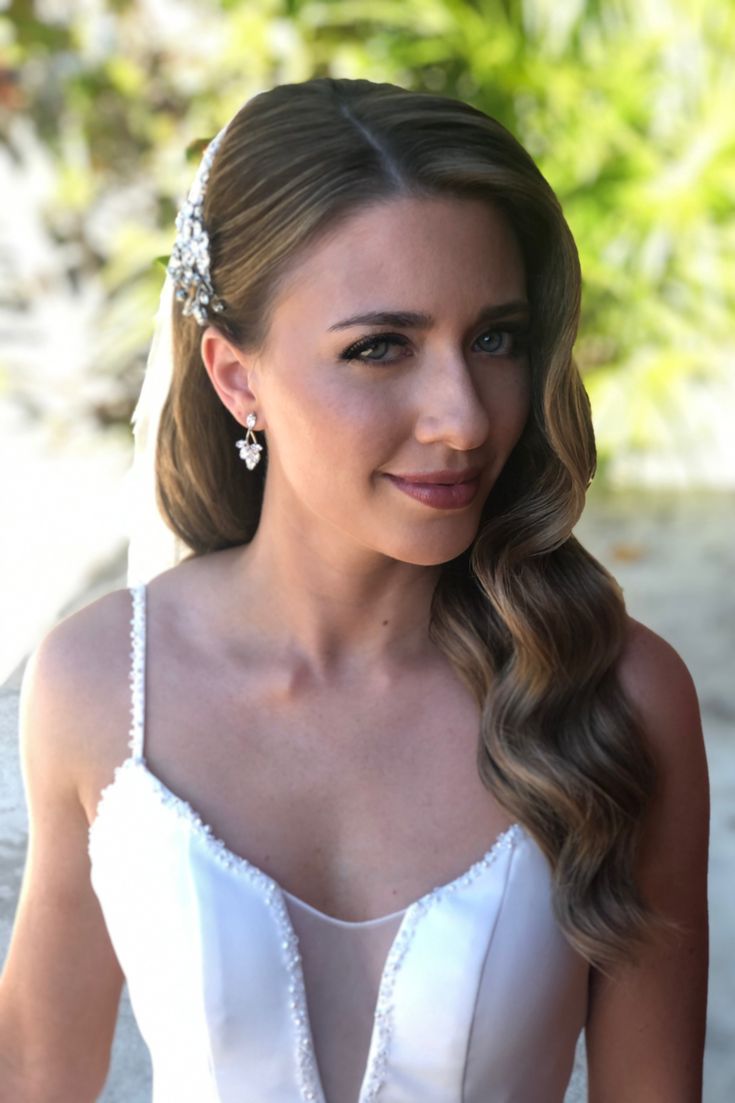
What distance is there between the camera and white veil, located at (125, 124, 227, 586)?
2.18m

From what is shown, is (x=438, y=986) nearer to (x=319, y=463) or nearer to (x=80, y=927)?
(x=80, y=927)

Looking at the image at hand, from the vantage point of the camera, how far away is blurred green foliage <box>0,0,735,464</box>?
5.91m

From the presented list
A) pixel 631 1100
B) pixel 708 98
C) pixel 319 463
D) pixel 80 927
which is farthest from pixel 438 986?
pixel 708 98

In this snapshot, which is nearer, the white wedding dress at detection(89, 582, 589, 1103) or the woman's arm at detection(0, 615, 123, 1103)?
the white wedding dress at detection(89, 582, 589, 1103)

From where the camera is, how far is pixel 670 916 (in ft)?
6.23

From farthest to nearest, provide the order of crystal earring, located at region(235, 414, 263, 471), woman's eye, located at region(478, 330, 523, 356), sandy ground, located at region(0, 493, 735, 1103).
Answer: sandy ground, located at region(0, 493, 735, 1103) → crystal earring, located at region(235, 414, 263, 471) → woman's eye, located at region(478, 330, 523, 356)

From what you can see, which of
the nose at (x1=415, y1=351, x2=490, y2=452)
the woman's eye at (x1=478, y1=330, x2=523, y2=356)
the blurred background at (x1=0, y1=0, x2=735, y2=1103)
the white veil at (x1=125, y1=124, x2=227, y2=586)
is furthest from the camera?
the blurred background at (x1=0, y1=0, x2=735, y2=1103)

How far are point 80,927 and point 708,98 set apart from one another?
480 centimetres

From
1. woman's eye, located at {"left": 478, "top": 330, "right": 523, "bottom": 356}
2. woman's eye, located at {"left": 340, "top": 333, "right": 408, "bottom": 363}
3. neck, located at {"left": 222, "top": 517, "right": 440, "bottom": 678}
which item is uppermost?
woman's eye, located at {"left": 478, "top": 330, "right": 523, "bottom": 356}

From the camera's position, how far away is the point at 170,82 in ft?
21.7

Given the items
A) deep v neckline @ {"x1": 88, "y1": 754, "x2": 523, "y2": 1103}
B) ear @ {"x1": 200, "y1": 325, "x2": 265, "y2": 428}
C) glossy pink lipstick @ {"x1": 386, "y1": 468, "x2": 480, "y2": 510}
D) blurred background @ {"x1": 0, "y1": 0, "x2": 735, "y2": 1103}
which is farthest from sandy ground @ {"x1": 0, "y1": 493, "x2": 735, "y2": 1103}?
glossy pink lipstick @ {"x1": 386, "y1": 468, "x2": 480, "y2": 510}

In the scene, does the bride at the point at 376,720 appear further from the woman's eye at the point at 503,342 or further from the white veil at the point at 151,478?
the white veil at the point at 151,478

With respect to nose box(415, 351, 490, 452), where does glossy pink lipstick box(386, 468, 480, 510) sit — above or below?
below

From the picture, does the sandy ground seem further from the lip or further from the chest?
the lip
